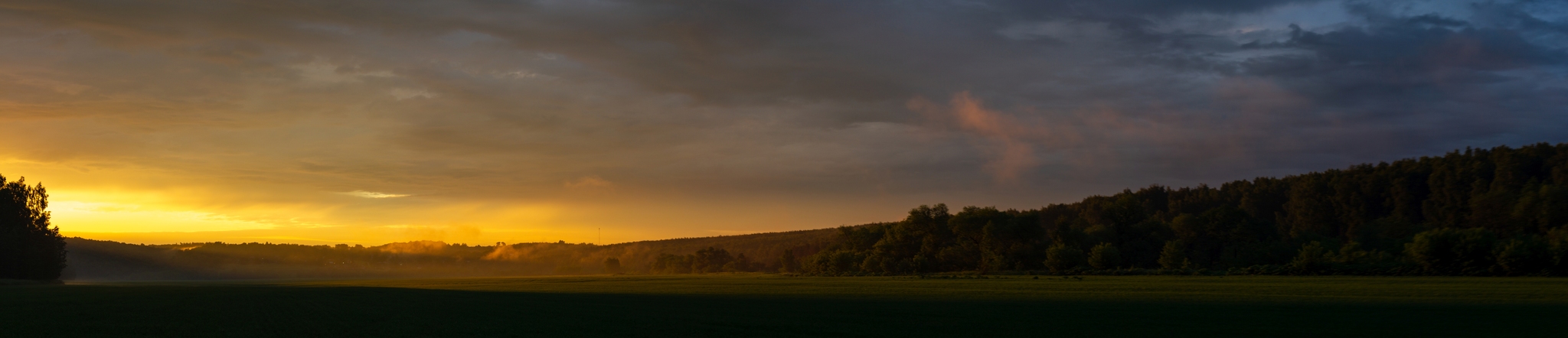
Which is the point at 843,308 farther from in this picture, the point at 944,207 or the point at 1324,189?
the point at 1324,189

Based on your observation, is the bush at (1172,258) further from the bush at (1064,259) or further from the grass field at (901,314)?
the grass field at (901,314)

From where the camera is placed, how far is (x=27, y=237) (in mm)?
115688

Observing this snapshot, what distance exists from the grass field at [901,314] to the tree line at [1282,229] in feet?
98.0

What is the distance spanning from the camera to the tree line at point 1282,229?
77.6 metres

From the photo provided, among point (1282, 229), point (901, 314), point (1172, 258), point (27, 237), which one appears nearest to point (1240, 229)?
point (1172, 258)

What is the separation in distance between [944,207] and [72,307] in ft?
334

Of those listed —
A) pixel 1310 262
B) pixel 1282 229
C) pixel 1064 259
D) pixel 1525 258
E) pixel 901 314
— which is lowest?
pixel 901 314

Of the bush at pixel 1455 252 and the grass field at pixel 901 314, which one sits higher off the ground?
the bush at pixel 1455 252

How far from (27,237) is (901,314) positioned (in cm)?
13740

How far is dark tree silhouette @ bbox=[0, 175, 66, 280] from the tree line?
105388 mm

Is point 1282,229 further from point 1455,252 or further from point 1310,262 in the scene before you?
point 1455,252

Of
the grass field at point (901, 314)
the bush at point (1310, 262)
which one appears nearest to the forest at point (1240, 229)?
the bush at point (1310, 262)

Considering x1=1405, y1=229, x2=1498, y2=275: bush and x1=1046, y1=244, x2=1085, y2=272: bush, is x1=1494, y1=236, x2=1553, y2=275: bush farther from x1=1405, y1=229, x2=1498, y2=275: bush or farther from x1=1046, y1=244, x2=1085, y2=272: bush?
x1=1046, y1=244, x2=1085, y2=272: bush

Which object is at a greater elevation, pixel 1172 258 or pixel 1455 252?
pixel 1455 252
